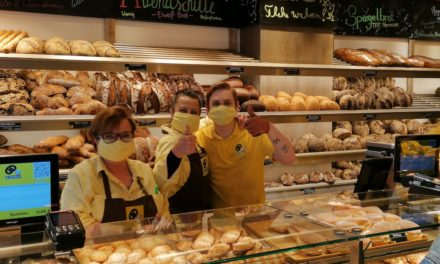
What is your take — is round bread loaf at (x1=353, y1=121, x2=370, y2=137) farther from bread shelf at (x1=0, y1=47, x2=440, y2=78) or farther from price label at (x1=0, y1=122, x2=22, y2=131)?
price label at (x1=0, y1=122, x2=22, y2=131)

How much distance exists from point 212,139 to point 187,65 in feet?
3.72

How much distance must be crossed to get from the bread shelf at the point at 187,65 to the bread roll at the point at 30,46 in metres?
0.05

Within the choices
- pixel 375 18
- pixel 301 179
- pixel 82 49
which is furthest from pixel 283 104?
pixel 375 18

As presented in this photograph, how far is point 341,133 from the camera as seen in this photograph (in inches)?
172

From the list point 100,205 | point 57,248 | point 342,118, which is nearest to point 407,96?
point 342,118

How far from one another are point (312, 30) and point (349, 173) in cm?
139

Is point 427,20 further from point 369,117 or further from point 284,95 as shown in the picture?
point 284,95

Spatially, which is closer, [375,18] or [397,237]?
[397,237]

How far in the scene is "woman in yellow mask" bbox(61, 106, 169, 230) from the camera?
194cm

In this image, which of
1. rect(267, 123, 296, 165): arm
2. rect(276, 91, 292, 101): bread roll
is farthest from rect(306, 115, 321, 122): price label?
rect(267, 123, 296, 165): arm

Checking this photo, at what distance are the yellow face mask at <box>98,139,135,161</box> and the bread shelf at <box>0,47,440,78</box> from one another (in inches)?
50.5

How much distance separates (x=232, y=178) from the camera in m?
2.45

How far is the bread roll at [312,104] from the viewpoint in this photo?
4.06 m

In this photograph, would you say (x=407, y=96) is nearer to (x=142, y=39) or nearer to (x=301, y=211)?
(x=142, y=39)
